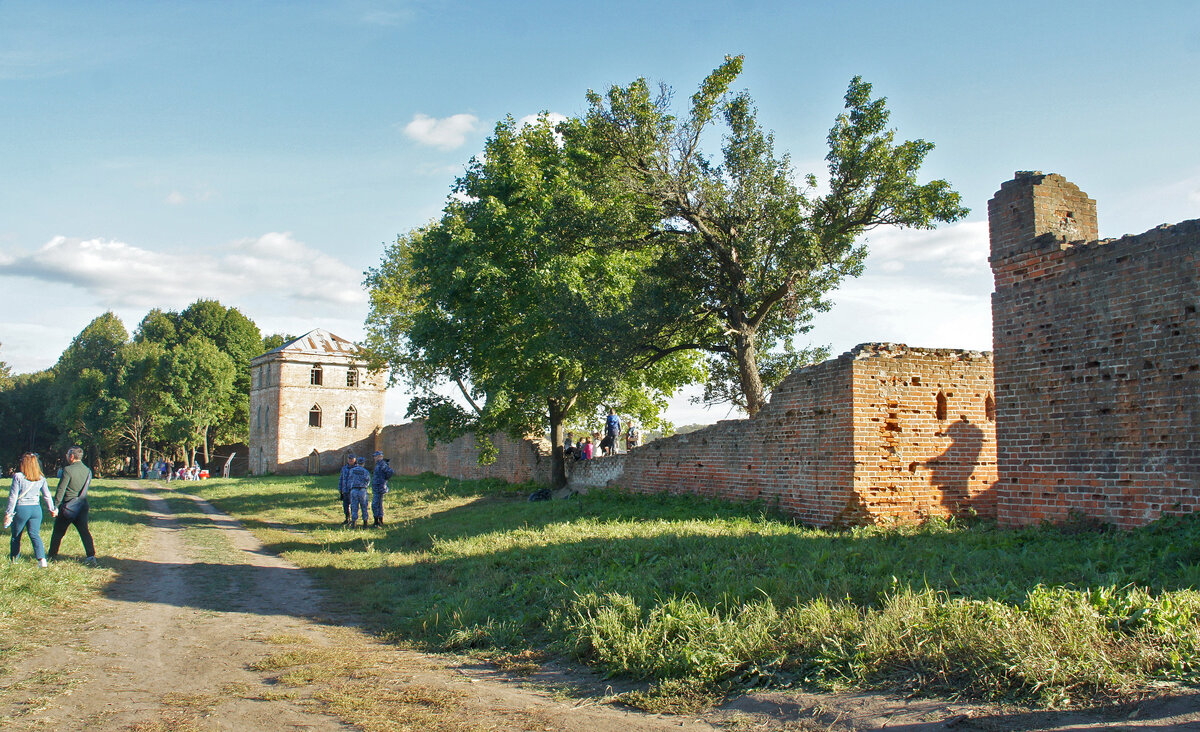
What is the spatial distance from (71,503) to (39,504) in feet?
1.82

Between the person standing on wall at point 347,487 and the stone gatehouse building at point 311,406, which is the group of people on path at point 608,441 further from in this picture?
the stone gatehouse building at point 311,406

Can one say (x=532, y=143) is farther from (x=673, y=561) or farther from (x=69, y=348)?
(x=69, y=348)

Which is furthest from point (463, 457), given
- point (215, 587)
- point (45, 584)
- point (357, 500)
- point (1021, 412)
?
point (1021, 412)

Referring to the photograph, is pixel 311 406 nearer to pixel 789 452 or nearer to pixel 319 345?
pixel 319 345

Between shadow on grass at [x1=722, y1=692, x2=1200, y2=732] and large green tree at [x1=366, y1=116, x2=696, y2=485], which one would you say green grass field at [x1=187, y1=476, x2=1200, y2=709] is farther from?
large green tree at [x1=366, y1=116, x2=696, y2=485]

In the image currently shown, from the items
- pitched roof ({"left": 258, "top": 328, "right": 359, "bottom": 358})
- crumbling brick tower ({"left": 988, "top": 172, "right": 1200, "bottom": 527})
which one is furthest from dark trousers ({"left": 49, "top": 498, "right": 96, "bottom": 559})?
pitched roof ({"left": 258, "top": 328, "right": 359, "bottom": 358})

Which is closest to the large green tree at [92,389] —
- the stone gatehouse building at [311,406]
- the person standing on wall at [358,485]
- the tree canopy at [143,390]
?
the tree canopy at [143,390]

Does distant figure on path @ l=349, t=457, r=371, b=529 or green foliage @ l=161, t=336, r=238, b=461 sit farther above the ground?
green foliage @ l=161, t=336, r=238, b=461

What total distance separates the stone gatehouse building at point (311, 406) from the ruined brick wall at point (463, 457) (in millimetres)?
9524

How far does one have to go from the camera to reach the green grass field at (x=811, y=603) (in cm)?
457

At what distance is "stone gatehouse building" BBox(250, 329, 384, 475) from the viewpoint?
5094 centimetres

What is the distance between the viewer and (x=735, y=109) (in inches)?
612

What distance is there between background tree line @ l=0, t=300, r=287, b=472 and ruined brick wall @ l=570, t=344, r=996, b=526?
1929 inches

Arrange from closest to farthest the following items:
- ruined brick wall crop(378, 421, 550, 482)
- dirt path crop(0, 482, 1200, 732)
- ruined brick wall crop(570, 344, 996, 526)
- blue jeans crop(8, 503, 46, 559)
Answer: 1. dirt path crop(0, 482, 1200, 732)
2. blue jeans crop(8, 503, 46, 559)
3. ruined brick wall crop(570, 344, 996, 526)
4. ruined brick wall crop(378, 421, 550, 482)
